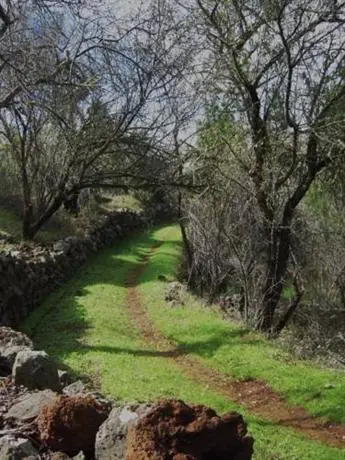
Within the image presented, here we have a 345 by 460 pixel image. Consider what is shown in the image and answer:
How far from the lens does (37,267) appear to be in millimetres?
20500

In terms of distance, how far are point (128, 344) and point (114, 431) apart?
9.46 m

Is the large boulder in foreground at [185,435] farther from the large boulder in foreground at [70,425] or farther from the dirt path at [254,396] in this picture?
the dirt path at [254,396]

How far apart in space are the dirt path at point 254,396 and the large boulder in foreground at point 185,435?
4.64 m

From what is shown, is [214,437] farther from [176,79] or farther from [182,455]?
[176,79]

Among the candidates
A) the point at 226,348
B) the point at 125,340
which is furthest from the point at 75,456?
the point at 125,340

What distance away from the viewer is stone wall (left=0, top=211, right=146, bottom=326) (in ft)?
54.7

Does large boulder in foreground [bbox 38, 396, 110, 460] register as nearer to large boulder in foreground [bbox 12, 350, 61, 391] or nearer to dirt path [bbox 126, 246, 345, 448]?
large boulder in foreground [bbox 12, 350, 61, 391]

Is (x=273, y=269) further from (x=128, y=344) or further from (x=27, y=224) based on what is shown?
(x=27, y=224)

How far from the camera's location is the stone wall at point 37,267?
657 inches

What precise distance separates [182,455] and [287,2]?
11.7 m

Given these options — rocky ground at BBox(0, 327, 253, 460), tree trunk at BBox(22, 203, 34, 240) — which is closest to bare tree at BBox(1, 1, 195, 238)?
tree trunk at BBox(22, 203, 34, 240)

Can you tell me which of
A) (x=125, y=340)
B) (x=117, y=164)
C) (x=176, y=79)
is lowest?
(x=125, y=340)

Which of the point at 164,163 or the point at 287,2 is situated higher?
the point at 287,2

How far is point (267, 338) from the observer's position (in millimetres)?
15273
